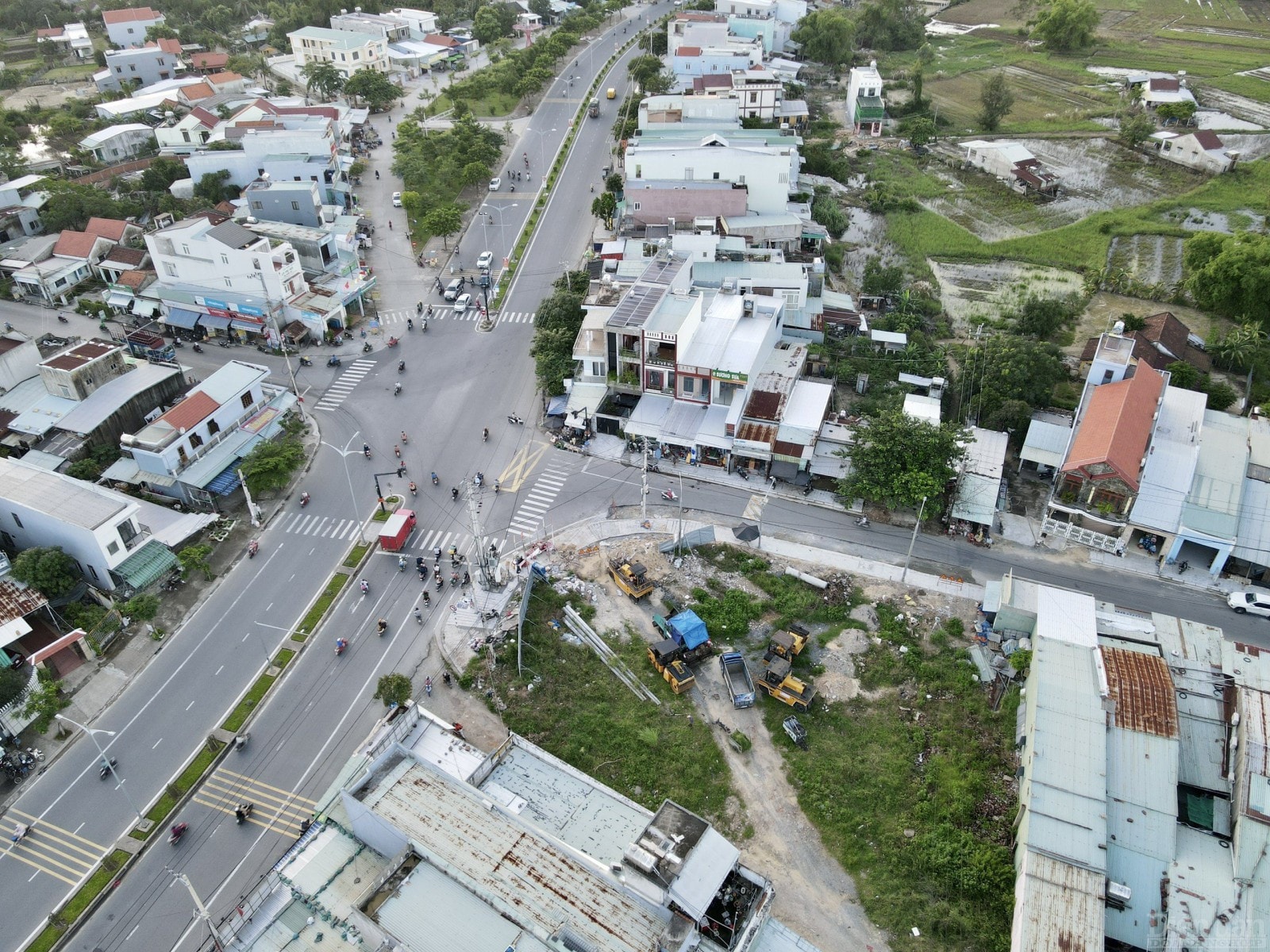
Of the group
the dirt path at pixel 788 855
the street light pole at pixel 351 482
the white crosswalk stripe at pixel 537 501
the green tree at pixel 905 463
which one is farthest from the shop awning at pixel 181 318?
the green tree at pixel 905 463

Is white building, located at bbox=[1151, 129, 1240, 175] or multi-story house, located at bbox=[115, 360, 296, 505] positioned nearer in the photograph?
Result: multi-story house, located at bbox=[115, 360, 296, 505]

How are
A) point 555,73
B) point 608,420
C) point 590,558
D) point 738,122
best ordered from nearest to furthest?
point 590,558
point 608,420
point 738,122
point 555,73

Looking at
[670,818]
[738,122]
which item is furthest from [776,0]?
[670,818]

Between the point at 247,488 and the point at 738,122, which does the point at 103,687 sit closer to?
the point at 247,488

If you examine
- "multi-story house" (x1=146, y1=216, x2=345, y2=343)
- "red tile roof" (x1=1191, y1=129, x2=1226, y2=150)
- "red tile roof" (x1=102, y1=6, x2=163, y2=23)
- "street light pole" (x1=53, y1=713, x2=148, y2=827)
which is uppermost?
"red tile roof" (x1=102, y1=6, x2=163, y2=23)

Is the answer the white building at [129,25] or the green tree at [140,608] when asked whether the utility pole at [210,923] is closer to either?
the green tree at [140,608]

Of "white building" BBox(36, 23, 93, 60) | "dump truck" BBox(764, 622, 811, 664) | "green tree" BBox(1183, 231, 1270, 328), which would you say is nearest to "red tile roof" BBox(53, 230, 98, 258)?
"dump truck" BBox(764, 622, 811, 664)

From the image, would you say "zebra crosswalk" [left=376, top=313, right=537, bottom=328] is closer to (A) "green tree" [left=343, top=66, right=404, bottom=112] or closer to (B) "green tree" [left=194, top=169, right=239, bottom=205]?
(B) "green tree" [left=194, top=169, right=239, bottom=205]
